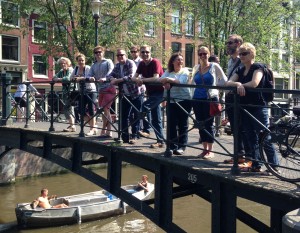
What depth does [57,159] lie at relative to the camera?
9461 millimetres

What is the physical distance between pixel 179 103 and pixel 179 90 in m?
0.22

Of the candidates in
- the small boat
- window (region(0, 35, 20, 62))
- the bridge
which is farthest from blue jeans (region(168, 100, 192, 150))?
window (region(0, 35, 20, 62))

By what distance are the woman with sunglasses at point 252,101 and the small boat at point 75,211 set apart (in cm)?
806

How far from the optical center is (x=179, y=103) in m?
6.66

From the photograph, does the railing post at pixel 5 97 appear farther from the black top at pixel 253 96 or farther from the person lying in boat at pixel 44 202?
the black top at pixel 253 96

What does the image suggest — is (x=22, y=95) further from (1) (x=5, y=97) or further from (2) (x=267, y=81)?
A: (2) (x=267, y=81)

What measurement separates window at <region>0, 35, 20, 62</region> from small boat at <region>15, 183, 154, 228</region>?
1631 centimetres

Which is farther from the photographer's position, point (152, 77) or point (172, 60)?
point (152, 77)

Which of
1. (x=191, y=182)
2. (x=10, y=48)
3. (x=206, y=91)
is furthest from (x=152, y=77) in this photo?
(x=10, y=48)

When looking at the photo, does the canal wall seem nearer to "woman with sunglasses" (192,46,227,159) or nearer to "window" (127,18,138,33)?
"window" (127,18,138,33)

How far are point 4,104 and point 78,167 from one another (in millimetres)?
5206

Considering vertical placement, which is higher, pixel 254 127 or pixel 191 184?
pixel 254 127

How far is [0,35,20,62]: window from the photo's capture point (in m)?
28.4

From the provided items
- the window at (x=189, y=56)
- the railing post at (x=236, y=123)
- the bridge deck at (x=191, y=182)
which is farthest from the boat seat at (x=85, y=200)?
the window at (x=189, y=56)
